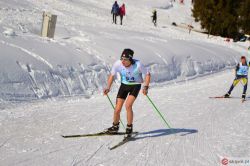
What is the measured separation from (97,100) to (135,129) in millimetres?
4048

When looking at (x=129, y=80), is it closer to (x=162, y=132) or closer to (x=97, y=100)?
(x=162, y=132)

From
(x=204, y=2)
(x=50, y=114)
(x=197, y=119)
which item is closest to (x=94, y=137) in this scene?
(x=50, y=114)

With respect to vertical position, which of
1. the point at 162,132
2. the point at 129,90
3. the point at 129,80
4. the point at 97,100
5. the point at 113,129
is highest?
the point at 129,80

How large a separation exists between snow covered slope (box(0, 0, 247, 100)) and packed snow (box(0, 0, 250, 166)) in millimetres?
46

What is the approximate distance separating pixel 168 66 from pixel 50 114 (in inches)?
418

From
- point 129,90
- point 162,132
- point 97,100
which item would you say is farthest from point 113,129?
point 97,100

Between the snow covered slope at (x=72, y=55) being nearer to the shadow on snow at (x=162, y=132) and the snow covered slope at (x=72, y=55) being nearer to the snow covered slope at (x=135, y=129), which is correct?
the snow covered slope at (x=135, y=129)

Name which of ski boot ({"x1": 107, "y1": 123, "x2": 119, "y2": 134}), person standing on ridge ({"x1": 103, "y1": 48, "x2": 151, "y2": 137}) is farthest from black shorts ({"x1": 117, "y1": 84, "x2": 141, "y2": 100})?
ski boot ({"x1": 107, "y1": 123, "x2": 119, "y2": 134})

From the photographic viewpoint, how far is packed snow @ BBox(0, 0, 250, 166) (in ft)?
27.8

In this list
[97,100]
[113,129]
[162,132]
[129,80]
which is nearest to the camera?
[129,80]

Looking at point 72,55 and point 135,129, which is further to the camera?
point 72,55

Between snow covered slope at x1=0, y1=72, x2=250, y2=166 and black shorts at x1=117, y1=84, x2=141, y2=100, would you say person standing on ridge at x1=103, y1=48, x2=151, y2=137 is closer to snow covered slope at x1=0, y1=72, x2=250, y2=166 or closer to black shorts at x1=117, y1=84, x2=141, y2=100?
black shorts at x1=117, y1=84, x2=141, y2=100

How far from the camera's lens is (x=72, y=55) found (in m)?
17.0

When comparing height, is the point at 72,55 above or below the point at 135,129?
above
